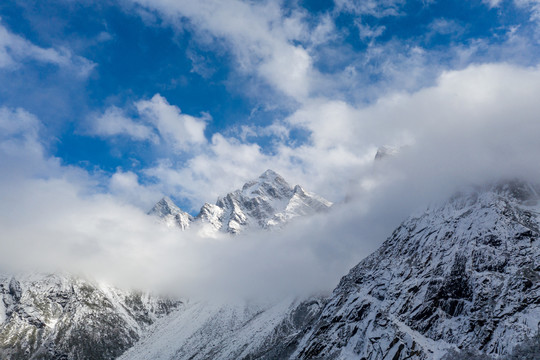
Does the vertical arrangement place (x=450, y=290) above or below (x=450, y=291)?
above

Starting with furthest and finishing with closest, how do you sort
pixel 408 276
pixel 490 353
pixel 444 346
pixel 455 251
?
pixel 408 276 < pixel 455 251 < pixel 444 346 < pixel 490 353

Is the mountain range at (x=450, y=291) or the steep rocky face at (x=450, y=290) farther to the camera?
the steep rocky face at (x=450, y=290)

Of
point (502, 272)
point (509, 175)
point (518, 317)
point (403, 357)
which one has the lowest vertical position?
point (403, 357)

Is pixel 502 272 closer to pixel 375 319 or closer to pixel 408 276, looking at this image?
pixel 408 276

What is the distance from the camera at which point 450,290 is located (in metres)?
136

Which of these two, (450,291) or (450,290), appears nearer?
(450,291)

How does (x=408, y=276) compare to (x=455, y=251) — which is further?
(x=408, y=276)

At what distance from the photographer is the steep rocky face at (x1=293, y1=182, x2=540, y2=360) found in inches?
4690

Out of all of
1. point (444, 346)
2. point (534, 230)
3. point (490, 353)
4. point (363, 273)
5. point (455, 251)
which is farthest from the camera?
point (363, 273)

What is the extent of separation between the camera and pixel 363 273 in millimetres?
189875

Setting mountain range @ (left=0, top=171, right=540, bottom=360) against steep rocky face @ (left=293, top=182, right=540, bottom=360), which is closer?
mountain range @ (left=0, top=171, right=540, bottom=360)

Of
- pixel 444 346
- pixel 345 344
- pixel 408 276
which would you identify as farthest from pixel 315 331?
pixel 444 346

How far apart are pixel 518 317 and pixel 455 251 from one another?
1428 inches

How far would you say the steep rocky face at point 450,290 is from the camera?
391 feet
